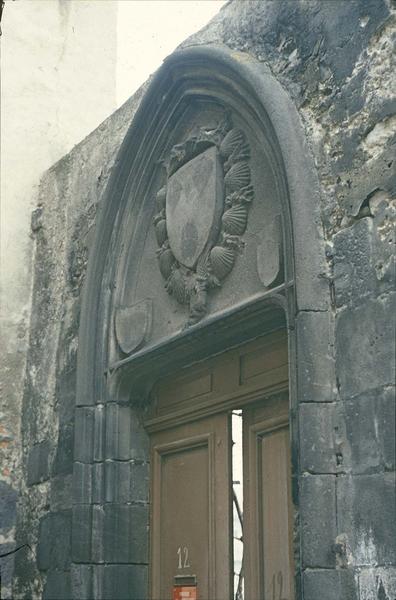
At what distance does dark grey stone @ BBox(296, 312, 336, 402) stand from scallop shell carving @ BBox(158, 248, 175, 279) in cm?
128

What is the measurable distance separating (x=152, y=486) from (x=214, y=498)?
1.81 ft

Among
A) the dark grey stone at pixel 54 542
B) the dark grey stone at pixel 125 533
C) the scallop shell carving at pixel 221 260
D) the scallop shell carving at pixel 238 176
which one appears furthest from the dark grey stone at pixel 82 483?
the scallop shell carving at pixel 238 176

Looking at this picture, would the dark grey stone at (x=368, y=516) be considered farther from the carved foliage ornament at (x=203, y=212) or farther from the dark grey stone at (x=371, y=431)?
the carved foliage ornament at (x=203, y=212)

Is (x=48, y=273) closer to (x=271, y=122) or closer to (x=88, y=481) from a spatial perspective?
(x=88, y=481)

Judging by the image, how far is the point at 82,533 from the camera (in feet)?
16.3

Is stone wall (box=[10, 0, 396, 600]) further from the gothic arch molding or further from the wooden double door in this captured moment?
the wooden double door

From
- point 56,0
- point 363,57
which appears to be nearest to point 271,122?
point 363,57

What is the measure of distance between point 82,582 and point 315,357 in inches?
76.4

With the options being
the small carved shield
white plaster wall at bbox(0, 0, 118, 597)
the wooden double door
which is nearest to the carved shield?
the small carved shield

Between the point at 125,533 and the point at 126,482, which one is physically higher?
the point at 126,482

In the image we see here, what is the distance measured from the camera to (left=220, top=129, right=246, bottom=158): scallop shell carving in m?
4.59

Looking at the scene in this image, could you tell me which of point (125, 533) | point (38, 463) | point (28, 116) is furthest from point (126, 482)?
Result: point (28, 116)

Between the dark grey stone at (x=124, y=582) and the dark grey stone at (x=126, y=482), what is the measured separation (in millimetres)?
330

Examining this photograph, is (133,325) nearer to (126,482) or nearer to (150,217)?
Result: (150,217)
